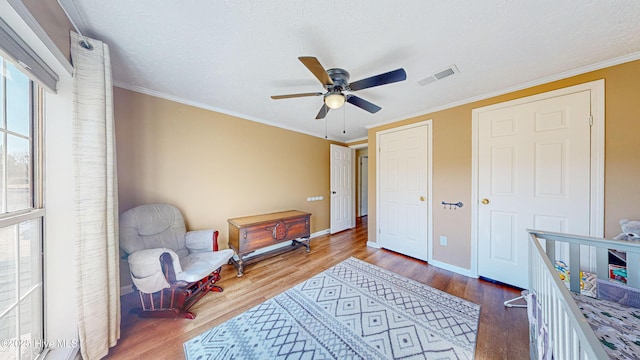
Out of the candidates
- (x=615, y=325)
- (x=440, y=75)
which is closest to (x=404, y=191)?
(x=440, y=75)

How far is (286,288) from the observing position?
216 cm

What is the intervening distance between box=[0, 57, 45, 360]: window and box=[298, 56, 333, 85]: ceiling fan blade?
152cm

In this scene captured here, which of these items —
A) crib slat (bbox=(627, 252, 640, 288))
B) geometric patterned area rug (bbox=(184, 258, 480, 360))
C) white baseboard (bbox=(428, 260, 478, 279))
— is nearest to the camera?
crib slat (bbox=(627, 252, 640, 288))

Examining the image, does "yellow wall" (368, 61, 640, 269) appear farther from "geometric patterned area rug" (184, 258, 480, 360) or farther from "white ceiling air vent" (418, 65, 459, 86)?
"geometric patterned area rug" (184, 258, 480, 360)

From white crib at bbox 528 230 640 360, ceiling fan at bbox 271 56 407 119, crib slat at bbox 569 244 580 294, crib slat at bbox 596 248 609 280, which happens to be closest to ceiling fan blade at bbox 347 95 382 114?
ceiling fan at bbox 271 56 407 119

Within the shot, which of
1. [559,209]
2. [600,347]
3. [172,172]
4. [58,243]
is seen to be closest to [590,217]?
[559,209]

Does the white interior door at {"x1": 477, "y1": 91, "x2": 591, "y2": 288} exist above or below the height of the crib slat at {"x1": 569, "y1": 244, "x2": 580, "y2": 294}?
above

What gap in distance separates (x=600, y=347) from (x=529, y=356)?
1.44 m

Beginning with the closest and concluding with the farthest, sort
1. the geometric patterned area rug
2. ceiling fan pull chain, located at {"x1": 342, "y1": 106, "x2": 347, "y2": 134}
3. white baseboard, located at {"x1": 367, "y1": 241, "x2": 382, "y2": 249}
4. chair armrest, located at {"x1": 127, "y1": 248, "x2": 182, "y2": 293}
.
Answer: the geometric patterned area rug
chair armrest, located at {"x1": 127, "y1": 248, "x2": 182, "y2": 293}
ceiling fan pull chain, located at {"x1": 342, "y1": 106, "x2": 347, "y2": 134}
white baseboard, located at {"x1": 367, "y1": 241, "x2": 382, "y2": 249}

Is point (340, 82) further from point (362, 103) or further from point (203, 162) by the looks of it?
point (203, 162)

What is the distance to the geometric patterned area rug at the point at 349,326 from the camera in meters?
1.38

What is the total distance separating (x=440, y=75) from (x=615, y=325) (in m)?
2.02

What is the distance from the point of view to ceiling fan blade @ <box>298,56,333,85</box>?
1216 millimetres

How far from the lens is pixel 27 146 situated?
3.74 ft
